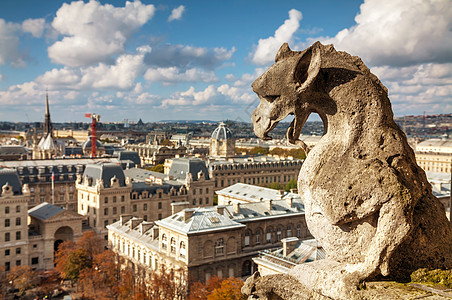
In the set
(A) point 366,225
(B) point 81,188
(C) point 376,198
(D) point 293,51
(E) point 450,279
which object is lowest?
(B) point 81,188

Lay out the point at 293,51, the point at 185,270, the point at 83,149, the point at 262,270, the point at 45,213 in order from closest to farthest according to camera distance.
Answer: the point at 293,51 < the point at 262,270 < the point at 185,270 < the point at 45,213 < the point at 83,149

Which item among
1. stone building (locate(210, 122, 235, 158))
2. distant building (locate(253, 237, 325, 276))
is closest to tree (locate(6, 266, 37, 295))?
distant building (locate(253, 237, 325, 276))

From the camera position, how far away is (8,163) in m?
89.1

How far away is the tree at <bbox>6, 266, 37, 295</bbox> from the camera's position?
178 feet

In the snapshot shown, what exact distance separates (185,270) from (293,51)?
143 feet

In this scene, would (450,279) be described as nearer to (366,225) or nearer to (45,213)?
(366,225)

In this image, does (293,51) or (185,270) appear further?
(185,270)

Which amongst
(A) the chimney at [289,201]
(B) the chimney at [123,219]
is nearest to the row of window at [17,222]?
(B) the chimney at [123,219]

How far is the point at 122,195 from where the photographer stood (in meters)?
76.8

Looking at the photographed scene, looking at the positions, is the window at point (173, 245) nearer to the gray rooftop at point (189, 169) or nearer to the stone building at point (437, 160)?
the gray rooftop at point (189, 169)

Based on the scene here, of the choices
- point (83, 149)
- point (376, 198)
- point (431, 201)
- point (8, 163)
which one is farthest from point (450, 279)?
point (83, 149)

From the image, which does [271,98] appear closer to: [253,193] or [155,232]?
[155,232]

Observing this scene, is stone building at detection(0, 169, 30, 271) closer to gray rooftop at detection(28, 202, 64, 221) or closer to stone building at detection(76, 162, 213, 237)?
gray rooftop at detection(28, 202, 64, 221)

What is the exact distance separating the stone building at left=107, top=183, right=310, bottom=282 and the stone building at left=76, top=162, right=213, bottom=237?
497 inches
